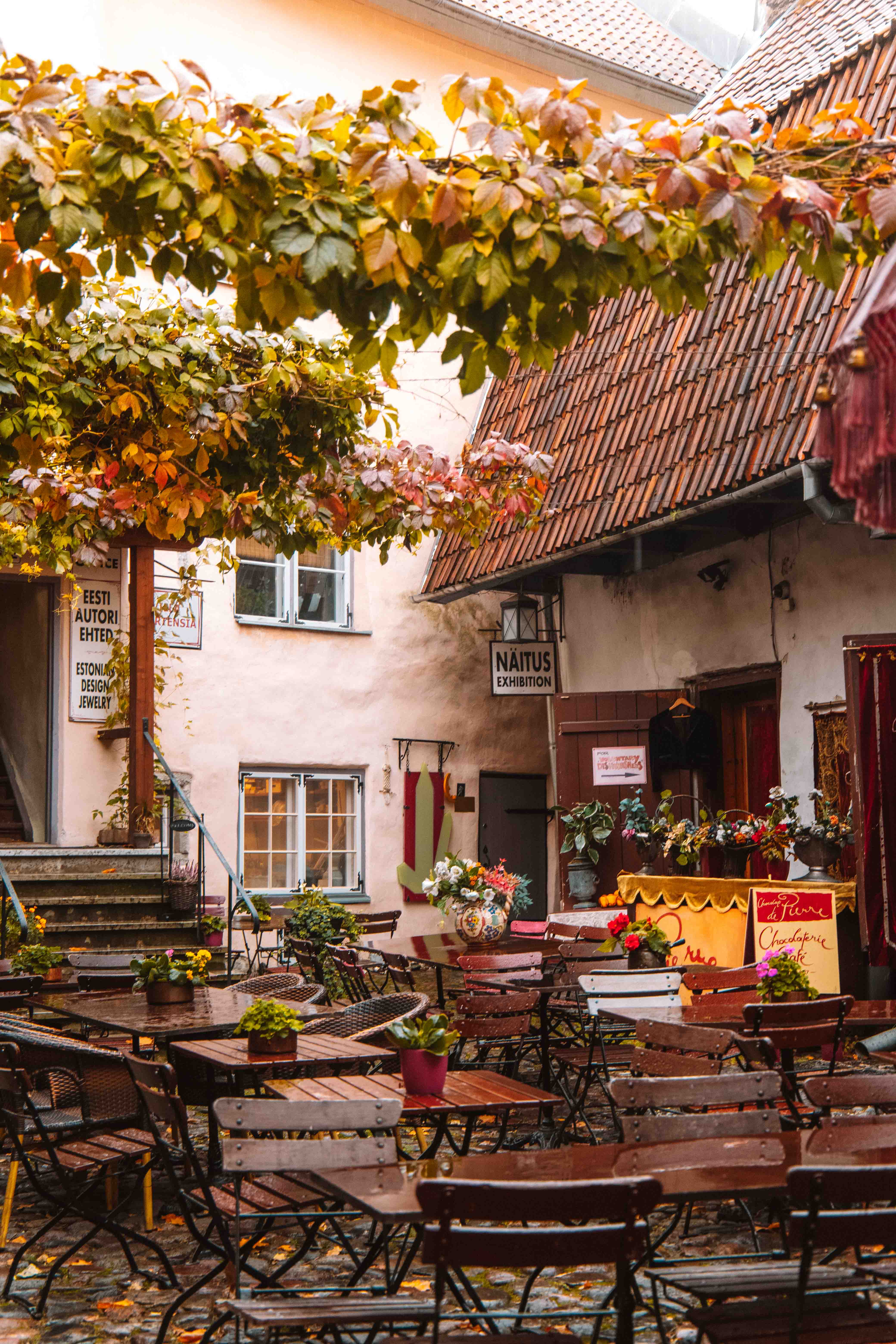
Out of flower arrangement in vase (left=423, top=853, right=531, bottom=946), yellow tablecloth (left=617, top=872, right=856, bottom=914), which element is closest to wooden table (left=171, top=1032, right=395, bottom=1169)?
flower arrangement in vase (left=423, top=853, right=531, bottom=946)

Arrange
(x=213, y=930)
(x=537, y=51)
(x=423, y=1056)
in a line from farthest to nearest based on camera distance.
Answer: (x=537, y=51), (x=213, y=930), (x=423, y=1056)

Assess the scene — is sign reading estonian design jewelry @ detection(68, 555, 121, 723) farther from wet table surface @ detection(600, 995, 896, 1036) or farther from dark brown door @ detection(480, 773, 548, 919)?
wet table surface @ detection(600, 995, 896, 1036)

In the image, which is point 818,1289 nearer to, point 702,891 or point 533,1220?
point 533,1220

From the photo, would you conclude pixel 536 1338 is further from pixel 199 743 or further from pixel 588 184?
pixel 199 743

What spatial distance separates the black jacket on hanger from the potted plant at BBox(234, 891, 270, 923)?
3513mm

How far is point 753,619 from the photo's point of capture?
11.5m

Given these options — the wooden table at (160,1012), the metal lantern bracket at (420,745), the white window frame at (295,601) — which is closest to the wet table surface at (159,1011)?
the wooden table at (160,1012)

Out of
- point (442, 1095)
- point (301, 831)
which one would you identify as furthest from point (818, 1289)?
point (301, 831)

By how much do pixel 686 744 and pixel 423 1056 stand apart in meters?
7.58

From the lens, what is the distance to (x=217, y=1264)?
16.7ft

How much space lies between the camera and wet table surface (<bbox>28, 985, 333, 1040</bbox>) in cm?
579

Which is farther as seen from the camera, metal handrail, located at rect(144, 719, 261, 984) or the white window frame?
the white window frame

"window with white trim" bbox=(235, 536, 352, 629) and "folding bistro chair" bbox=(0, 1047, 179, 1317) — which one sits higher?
"window with white trim" bbox=(235, 536, 352, 629)

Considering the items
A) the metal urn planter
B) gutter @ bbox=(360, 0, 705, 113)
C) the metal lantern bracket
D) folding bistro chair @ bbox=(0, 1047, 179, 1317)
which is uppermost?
gutter @ bbox=(360, 0, 705, 113)
